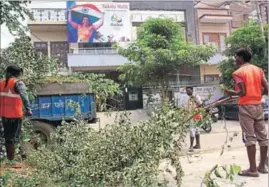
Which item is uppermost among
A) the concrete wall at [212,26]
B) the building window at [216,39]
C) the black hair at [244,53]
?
the concrete wall at [212,26]

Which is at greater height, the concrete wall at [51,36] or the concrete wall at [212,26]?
the concrete wall at [212,26]

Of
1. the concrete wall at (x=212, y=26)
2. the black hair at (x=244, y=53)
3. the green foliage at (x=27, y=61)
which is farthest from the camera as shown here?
the concrete wall at (x=212, y=26)

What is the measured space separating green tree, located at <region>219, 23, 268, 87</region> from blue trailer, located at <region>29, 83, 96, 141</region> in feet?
32.1

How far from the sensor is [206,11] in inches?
1017

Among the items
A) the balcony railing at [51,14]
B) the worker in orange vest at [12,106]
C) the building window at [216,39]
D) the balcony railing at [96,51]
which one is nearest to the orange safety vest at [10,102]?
the worker in orange vest at [12,106]

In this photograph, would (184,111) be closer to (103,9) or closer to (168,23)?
(168,23)

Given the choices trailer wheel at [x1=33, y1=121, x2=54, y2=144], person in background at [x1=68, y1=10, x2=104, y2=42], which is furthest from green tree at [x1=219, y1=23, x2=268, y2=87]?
trailer wheel at [x1=33, y1=121, x2=54, y2=144]

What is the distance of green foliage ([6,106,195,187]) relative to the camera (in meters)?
3.41

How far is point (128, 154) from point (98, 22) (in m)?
19.7

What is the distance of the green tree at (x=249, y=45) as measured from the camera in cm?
1658

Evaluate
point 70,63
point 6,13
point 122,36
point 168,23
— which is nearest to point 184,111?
point 6,13

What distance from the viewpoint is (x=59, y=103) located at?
814 cm

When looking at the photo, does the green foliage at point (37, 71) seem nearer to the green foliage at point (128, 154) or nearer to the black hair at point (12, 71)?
the black hair at point (12, 71)

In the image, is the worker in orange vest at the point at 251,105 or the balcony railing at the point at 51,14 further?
the balcony railing at the point at 51,14
